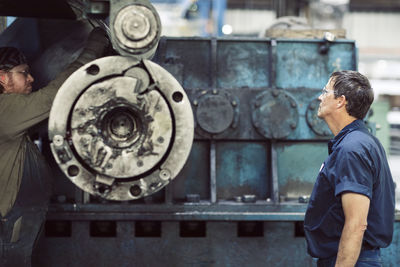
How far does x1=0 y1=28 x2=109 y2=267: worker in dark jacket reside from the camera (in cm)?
211

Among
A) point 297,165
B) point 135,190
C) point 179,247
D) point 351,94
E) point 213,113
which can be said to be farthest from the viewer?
point 297,165

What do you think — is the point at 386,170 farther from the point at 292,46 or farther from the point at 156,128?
the point at 292,46

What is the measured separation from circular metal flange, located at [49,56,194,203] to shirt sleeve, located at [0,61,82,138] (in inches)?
16.4

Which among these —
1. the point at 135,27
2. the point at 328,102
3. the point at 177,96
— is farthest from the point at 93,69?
the point at 328,102

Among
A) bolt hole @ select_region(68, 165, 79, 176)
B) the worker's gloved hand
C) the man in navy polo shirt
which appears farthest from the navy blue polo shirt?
the worker's gloved hand

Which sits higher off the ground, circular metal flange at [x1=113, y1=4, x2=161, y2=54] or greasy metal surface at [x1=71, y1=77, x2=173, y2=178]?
circular metal flange at [x1=113, y1=4, x2=161, y2=54]

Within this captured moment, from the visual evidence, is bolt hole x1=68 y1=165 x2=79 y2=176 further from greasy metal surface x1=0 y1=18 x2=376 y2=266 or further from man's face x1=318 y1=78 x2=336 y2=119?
man's face x1=318 y1=78 x2=336 y2=119

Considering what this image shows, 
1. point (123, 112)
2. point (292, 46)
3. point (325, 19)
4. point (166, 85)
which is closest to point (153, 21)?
point (166, 85)

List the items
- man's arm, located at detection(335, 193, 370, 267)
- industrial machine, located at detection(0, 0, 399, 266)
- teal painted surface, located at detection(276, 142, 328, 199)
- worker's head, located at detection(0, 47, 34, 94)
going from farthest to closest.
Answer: teal painted surface, located at detection(276, 142, 328, 199)
industrial machine, located at detection(0, 0, 399, 266)
worker's head, located at detection(0, 47, 34, 94)
man's arm, located at detection(335, 193, 370, 267)

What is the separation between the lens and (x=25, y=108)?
6.98ft

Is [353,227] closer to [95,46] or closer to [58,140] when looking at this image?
[58,140]

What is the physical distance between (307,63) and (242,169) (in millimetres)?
816

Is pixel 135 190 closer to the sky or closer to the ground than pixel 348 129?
closer to the ground

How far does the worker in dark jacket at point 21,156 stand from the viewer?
2111 mm
